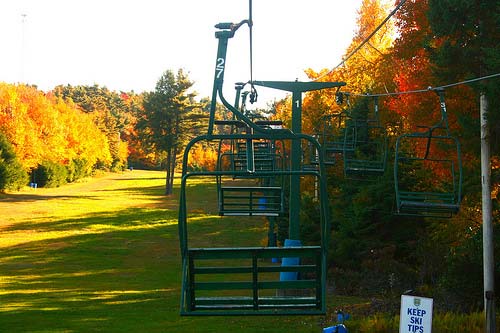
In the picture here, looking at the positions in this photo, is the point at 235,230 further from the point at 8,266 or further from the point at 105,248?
the point at 8,266

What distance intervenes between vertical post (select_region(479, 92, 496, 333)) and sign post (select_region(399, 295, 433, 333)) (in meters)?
3.63

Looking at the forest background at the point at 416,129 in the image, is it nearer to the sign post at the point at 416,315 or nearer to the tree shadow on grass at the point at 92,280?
the sign post at the point at 416,315

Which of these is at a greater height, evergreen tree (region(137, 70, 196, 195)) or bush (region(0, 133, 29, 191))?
evergreen tree (region(137, 70, 196, 195))

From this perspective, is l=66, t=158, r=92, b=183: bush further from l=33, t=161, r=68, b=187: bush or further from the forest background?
the forest background

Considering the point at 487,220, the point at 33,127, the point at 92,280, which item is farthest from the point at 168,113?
the point at 487,220

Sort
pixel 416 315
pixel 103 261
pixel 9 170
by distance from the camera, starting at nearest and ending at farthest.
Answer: pixel 416 315 < pixel 103 261 < pixel 9 170

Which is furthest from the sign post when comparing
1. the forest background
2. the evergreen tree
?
the evergreen tree

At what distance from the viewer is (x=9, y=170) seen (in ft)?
229

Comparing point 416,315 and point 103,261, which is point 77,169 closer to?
point 103,261

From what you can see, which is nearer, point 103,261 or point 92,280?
point 92,280

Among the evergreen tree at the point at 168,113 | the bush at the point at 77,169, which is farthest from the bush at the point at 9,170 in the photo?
the bush at the point at 77,169

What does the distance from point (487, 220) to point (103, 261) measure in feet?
80.5

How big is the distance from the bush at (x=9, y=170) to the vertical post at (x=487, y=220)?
5675 cm

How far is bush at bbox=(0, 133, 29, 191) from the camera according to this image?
65750 mm
